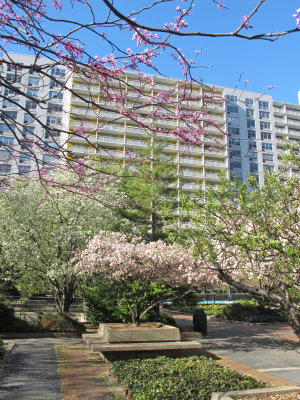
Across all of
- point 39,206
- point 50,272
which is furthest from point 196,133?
point 39,206

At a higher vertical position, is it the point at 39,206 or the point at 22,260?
the point at 39,206

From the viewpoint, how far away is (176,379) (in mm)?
6098

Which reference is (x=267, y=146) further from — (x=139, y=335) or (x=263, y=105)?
(x=139, y=335)

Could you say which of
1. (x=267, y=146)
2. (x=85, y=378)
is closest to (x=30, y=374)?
(x=85, y=378)

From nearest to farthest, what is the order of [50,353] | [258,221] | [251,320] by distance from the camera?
1. [258,221]
2. [50,353]
3. [251,320]

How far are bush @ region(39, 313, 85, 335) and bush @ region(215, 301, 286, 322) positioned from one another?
12.3 metres

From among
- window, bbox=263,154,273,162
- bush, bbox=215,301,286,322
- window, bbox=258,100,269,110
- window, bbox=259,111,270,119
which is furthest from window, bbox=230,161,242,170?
bush, bbox=215,301,286,322

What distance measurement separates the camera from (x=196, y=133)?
4.94m

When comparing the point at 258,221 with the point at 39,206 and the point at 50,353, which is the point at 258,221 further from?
the point at 39,206

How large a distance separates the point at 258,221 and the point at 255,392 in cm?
271

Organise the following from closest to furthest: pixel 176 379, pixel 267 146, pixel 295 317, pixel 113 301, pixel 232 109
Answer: pixel 295 317, pixel 176 379, pixel 113 301, pixel 267 146, pixel 232 109

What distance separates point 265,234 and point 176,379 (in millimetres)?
3228

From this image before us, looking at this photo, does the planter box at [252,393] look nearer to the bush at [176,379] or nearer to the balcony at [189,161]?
the bush at [176,379]

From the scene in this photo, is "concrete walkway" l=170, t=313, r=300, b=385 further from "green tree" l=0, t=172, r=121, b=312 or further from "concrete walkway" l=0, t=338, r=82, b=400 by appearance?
"green tree" l=0, t=172, r=121, b=312
